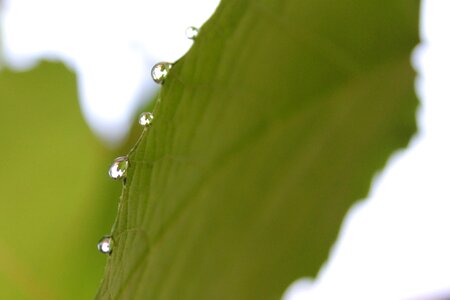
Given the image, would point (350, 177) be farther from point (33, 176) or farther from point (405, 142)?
point (33, 176)

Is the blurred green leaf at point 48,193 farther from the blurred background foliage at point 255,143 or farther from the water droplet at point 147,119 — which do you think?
the water droplet at point 147,119

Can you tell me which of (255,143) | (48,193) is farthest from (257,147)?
(48,193)

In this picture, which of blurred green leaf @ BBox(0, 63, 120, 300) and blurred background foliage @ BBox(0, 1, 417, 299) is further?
blurred green leaf @ BBox(0, 63, 120, 300)

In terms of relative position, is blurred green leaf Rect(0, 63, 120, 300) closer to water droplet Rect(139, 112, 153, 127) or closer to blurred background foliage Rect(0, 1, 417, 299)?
blurred background foliage Rect(0, 1, 417, 299)

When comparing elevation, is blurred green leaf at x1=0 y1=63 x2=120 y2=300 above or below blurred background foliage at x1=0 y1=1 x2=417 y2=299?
above

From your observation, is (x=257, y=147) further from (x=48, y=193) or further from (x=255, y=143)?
(x=48, y=193)

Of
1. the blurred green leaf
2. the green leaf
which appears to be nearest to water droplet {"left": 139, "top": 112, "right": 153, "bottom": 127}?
the green leaf

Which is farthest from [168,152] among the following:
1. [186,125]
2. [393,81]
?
[393,81]
